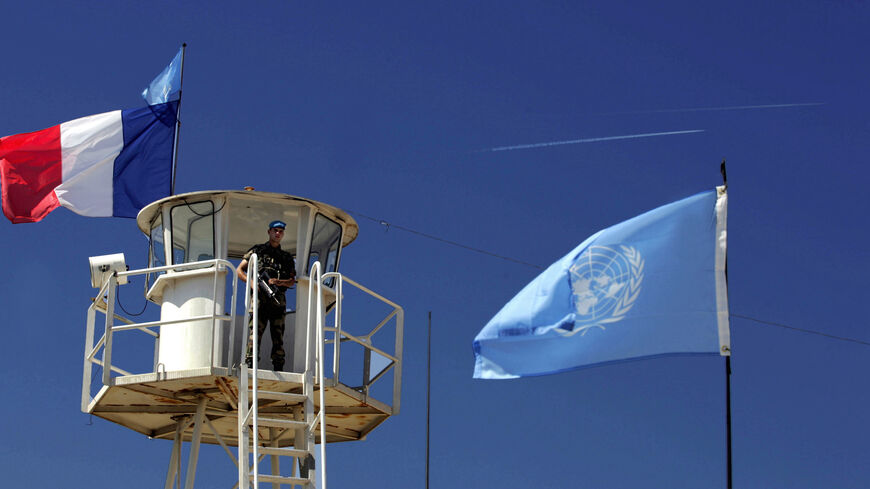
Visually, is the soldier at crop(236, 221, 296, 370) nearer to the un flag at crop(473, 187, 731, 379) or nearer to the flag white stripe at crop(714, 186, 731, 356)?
the un flag at crop(473, 187, 731, 379)

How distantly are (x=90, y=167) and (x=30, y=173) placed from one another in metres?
1.19

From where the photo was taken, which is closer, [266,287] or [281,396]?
[281,396]

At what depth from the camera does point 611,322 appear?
1800 centimetres

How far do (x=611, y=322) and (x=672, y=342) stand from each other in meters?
0.91

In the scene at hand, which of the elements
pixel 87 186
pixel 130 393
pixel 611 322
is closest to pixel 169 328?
pixel 130 393

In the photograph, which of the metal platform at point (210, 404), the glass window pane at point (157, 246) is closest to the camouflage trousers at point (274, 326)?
the metal platform at point (210, 404)

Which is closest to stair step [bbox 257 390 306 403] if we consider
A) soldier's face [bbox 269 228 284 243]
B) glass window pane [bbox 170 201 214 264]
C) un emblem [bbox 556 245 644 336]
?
soldier's face [bbox 269 228 284 243]

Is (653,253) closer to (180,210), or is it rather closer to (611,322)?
(611,322)

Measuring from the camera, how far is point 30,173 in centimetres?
2794

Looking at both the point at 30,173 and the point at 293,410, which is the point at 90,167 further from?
the point at 293,410

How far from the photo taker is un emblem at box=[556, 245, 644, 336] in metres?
18.1

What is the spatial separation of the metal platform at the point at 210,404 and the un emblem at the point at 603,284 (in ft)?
17.4

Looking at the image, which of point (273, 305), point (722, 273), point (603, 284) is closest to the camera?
point (722, 273)

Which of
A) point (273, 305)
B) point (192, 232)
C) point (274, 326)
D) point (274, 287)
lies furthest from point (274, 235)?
point (192, 232)
